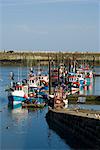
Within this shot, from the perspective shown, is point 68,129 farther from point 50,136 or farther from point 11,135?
point 11,135

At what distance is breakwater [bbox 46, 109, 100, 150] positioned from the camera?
95.1ft

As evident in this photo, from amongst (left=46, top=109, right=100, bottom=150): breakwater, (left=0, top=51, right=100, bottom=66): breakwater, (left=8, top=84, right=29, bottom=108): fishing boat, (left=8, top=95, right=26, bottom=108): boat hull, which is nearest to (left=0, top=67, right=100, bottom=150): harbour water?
(left=46, top=109, right=100, bottom=150): breakwater

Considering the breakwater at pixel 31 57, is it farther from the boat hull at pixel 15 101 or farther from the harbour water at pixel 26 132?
the harbour water at pixel 26 132

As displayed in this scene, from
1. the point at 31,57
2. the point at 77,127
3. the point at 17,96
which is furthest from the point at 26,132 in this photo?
the point at 31,57

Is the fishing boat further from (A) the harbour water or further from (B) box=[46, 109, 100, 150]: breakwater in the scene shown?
(B) box=[46, 109, 100, 150]: breakwater

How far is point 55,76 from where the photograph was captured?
68125 mm

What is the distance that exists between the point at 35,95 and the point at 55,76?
765 inches

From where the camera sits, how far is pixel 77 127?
31391 millimetres

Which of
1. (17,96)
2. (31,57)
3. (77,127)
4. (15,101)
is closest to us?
(77,127)

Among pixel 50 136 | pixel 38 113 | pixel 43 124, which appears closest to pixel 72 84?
pixel 38 113

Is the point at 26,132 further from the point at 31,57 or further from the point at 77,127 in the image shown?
the point at 31,57

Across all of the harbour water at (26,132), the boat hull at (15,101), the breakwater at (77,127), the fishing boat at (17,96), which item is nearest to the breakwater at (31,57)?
the fishing boat at (17,96)

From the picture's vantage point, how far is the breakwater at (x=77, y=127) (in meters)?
29.0

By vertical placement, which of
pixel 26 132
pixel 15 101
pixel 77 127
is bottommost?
pixel 26 132
